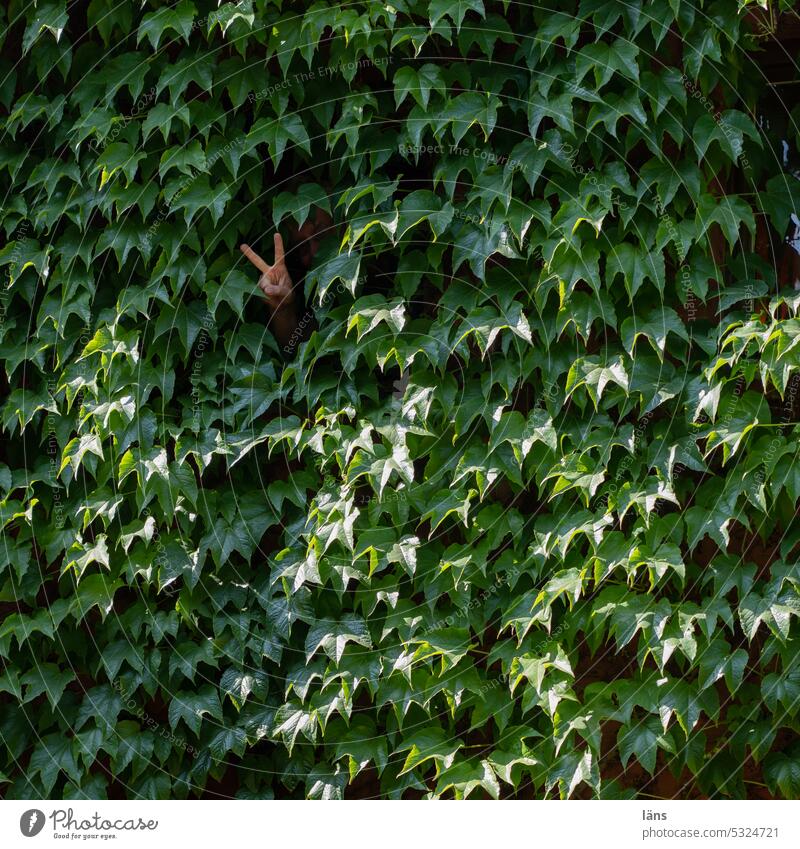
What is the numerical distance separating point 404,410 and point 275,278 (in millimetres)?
621

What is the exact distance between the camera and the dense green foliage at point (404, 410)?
A: 9.28 ft

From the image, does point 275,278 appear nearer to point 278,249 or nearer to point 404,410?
point 278,249

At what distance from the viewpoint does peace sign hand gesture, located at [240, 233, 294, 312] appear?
3.08 m

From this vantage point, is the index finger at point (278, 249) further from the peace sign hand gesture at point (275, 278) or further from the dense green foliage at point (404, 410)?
the dense green foliage at point (404, 410)

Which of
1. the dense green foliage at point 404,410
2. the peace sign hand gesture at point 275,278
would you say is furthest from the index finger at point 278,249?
the dense green foliage at point 404,410

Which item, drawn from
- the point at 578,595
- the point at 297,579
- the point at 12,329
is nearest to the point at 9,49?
the point at 12,329

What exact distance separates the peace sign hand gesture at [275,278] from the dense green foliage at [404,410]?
93mm

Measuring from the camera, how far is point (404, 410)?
2.99 m

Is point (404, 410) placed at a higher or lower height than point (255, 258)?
lower

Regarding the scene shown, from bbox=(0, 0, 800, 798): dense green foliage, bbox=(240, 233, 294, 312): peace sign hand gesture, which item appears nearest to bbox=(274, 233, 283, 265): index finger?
bbox=(240, 233, 294, 312): peace sign hand gesture

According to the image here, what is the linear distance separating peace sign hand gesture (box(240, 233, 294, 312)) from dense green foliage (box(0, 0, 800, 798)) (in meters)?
0.09

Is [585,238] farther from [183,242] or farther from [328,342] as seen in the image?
[183,242]

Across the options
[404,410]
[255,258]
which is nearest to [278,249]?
[255,258]
